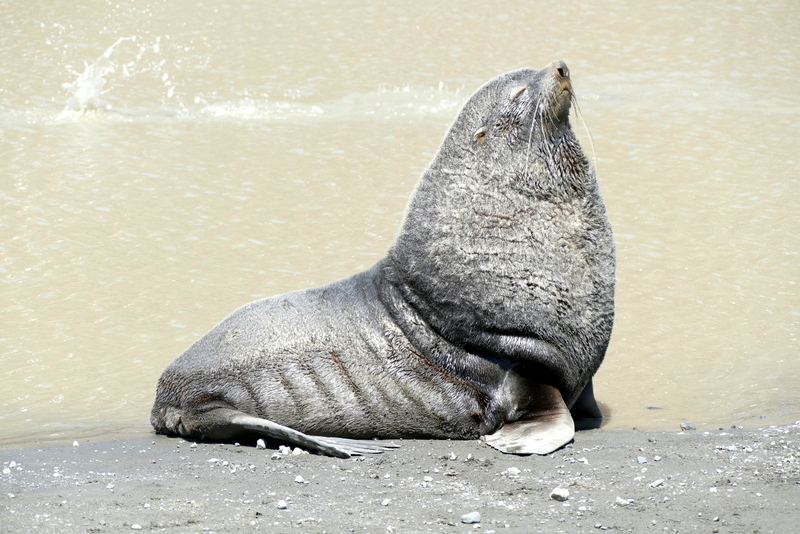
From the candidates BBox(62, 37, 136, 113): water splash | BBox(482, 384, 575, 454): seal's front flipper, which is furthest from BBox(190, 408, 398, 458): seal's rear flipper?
BBox(62, 37, 136, 113): water splash

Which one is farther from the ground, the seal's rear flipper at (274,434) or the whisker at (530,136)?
the whisker at (530,136)

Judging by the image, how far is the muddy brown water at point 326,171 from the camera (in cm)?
630

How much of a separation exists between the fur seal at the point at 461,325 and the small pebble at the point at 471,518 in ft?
3.02

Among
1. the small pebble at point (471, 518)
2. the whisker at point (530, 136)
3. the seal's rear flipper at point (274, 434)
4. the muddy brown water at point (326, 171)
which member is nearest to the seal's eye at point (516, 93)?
the whisker at point (530, 136)

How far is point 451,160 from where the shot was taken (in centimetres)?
523

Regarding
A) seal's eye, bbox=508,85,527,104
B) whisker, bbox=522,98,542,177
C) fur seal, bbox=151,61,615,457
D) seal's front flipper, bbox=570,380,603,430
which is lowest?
seal's front flipper, bbox=570,380,603,430

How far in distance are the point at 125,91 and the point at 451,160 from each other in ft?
30.0

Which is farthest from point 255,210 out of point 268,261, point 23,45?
point 23,45

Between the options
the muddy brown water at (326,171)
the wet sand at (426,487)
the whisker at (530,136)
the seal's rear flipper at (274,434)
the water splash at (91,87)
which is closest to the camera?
→ the wet sand at (426,487)

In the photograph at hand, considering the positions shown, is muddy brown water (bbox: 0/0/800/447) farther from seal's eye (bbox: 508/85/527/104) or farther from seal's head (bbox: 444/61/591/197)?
seal's eye (bbox: 508/85/527/104)

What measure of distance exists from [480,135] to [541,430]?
4.87 feet

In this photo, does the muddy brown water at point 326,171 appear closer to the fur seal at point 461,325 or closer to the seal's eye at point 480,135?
the fur seal at point 461,325

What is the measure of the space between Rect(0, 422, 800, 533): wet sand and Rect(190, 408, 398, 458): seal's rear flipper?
0.22 feet

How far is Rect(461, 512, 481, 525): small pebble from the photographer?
3.85m
